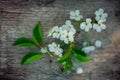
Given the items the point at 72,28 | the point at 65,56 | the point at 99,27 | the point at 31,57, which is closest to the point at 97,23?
the point at 99,27

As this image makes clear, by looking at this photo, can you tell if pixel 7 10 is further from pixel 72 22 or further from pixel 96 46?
pixel 96 46

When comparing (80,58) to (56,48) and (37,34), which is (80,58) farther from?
(37,34)

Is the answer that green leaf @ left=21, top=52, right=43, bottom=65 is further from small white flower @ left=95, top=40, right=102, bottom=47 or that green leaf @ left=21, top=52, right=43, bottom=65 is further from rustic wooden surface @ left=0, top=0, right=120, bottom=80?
small white flower @ left=95, top=40, right=102, bottom=47

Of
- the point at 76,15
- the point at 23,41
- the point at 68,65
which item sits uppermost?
the point at 76,15

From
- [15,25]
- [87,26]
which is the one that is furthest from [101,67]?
[15,25]

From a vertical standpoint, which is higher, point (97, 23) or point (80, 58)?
point (97, 23)

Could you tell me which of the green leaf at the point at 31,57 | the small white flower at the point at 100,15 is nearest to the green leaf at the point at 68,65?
the green leaf at the point at 31,57
